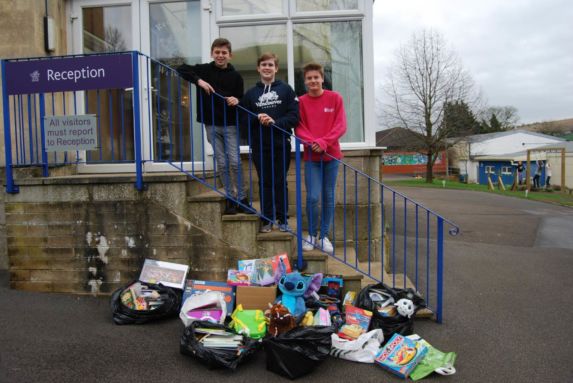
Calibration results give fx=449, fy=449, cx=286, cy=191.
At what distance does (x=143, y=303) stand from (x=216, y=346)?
1.07 meters

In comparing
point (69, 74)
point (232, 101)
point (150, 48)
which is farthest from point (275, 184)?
point (150, 48)

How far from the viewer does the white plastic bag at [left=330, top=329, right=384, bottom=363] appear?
10.7 feet

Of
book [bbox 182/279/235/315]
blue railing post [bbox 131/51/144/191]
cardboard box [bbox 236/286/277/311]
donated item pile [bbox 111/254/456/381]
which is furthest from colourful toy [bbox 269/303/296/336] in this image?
blue railing post [bbox 131/51/144/191]

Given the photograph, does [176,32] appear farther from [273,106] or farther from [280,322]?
[280,322]

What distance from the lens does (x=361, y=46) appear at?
18.8ft

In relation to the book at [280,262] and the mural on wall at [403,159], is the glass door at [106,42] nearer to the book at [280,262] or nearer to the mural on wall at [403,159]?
the book at [280,262]

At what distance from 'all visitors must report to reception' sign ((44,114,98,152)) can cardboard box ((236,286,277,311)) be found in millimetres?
2109

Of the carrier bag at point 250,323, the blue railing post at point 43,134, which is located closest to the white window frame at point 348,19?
the blue railing post at point 43,134

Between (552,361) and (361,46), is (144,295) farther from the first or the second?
(361,46)

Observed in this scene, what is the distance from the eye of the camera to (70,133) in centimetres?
453

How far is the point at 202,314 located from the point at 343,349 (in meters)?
1.19

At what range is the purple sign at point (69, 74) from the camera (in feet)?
14.4

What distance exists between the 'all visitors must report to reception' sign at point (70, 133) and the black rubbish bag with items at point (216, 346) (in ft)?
7.42

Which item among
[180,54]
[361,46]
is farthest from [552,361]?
[180,54]
